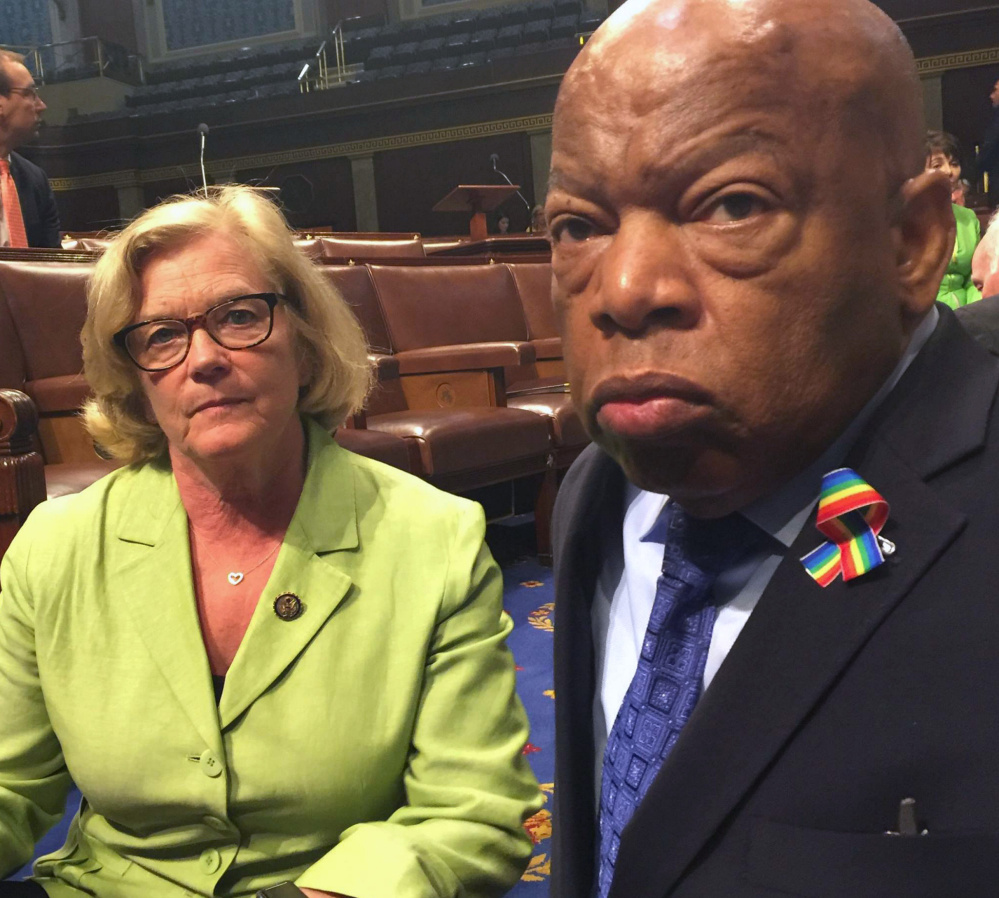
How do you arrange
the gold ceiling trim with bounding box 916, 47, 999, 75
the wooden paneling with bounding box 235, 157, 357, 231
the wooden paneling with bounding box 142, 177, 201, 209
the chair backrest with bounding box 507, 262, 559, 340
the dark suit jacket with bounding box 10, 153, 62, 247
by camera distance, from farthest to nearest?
the wooden paneling with bounding box 142, 177, 201, 209, the wooden paneling with bounding box 235, 157, 357, 231, the gold ceiling trim with bounding box 916, 47, 999, 75, the chair backrest with bounding box 507, 262, 559, 340, the dark suit jacket with bounding box 10, 153, 62, 247

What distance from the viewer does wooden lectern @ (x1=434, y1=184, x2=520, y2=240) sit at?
6496mm

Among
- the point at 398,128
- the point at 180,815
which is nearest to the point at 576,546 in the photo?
the point at 180,815

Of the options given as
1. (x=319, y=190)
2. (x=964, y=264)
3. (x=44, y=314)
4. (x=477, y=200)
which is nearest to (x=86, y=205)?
Result: (x=319, y=190)

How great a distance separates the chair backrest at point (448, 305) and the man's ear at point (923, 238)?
3123 mm

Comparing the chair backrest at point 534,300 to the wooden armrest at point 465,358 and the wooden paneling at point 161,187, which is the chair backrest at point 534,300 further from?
the wooden paneling at point 161,187

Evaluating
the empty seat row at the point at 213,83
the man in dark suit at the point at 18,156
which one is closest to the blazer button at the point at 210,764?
the man in dark suit at the point at 18,156

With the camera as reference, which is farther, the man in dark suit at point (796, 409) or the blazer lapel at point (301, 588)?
the blazer lapel at point (301, 588)

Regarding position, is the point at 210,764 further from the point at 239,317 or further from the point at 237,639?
the point at 239,317

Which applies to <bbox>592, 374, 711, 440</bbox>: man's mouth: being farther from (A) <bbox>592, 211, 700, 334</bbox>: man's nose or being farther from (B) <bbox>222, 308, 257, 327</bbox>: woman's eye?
(B) <bbox>222, 308, 257, 327</bbox>: woman's eye

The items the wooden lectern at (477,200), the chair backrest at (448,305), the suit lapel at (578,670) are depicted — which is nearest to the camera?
the suit lapel at (578,670)

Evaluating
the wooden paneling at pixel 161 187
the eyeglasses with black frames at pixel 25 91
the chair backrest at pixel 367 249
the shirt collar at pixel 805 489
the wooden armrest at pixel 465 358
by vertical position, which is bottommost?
the wooden paneling at pixel 161 187

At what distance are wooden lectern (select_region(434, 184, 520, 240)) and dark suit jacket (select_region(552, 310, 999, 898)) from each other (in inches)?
241

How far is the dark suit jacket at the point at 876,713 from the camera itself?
1.36ft

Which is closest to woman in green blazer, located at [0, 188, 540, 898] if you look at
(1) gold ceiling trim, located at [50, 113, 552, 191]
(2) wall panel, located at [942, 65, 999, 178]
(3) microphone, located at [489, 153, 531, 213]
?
(3) microphone, located at [489, 153, 531, 213]
